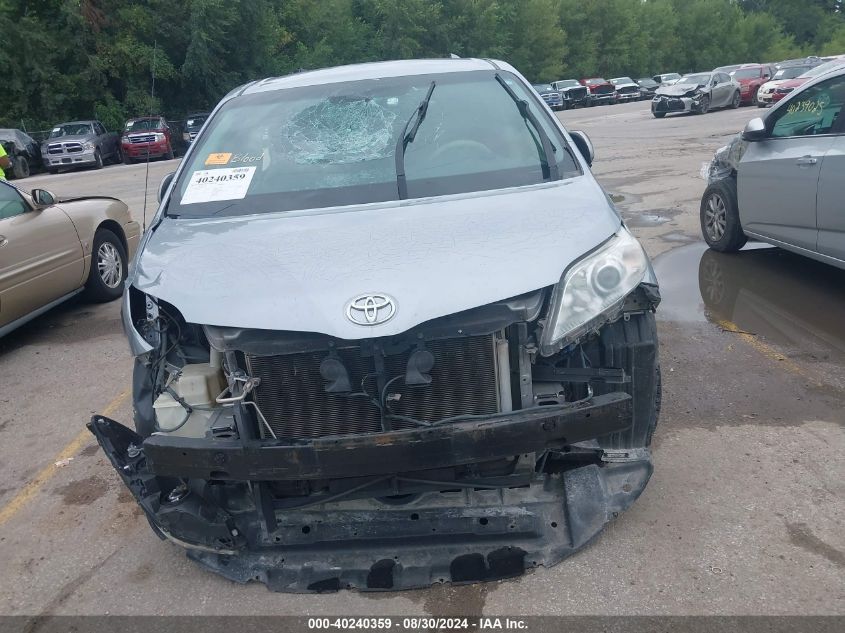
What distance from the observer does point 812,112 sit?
20.6 ft

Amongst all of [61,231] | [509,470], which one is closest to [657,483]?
[509,470]

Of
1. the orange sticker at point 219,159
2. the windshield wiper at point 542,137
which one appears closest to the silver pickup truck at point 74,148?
the orange sticker at point 219,159

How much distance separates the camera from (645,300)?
3.12m

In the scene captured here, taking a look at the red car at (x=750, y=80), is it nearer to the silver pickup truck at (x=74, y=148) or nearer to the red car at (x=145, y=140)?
the red car at (x=145, y=140)

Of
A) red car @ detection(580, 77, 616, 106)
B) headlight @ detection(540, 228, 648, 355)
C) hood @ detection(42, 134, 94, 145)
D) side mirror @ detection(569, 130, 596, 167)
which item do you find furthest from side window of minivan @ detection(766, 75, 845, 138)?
red car @ detection(580, 77, 616, 106)

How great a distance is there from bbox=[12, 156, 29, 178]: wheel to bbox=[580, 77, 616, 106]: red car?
3278cm

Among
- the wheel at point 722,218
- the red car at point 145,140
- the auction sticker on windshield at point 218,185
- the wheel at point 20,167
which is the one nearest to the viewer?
the auction sticker on windshield at point 218,185

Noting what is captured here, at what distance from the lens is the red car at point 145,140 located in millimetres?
26319

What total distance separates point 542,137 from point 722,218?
13.9ft

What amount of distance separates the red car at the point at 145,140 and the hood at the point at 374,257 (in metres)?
23.8

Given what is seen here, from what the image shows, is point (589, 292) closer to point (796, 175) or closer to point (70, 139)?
point (796, 175)

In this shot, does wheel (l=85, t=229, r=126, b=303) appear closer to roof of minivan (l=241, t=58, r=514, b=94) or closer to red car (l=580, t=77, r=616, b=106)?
roof of minivan (l=241, t=58, r=514, b=94)

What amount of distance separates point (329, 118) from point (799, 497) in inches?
115

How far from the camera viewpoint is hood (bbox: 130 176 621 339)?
2.83 metres
